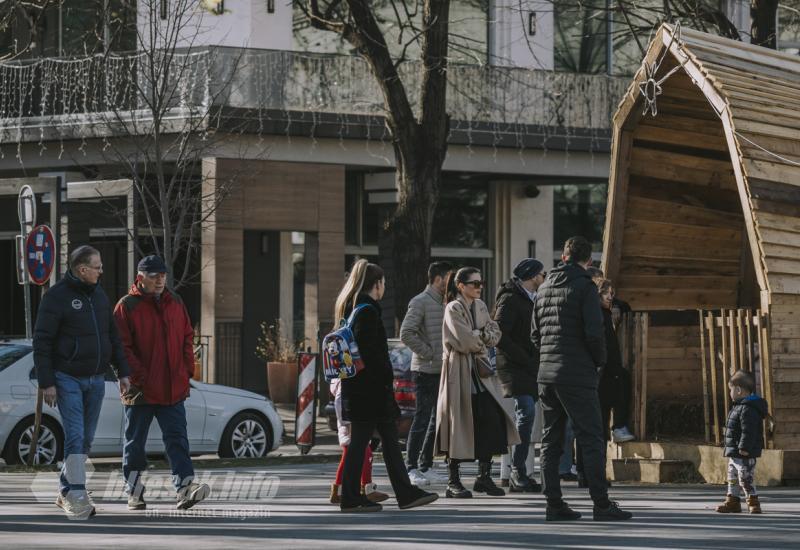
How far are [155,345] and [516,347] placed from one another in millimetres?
3138

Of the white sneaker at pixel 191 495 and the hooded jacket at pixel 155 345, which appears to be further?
the hooded jacket at pixel 155 345

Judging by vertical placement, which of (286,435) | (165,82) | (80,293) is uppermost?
(165,82)

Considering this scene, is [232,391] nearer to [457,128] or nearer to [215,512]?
[215,512]

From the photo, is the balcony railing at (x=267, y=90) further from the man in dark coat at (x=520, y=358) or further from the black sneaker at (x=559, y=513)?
the black sneaker at (x=559, y=513)

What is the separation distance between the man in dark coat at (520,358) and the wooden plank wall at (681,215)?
3.38 meters

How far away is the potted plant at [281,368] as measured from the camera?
27594 mm

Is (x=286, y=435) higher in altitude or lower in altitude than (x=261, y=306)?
lower

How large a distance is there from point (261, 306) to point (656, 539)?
21.6m

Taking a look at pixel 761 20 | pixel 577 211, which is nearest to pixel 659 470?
pixel 761 20

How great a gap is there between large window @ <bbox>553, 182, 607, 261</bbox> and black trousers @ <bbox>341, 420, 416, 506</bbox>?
22.2 meters

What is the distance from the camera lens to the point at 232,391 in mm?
19547

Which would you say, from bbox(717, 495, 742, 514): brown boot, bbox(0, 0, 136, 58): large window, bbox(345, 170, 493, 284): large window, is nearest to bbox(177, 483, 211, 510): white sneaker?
bbox(717, 495, 742, 514): brown boot

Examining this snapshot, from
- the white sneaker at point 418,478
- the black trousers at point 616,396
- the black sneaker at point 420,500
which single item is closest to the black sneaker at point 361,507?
the black sneaker at point 420,500

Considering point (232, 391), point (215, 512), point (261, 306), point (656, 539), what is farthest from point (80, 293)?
point (261, 306)
